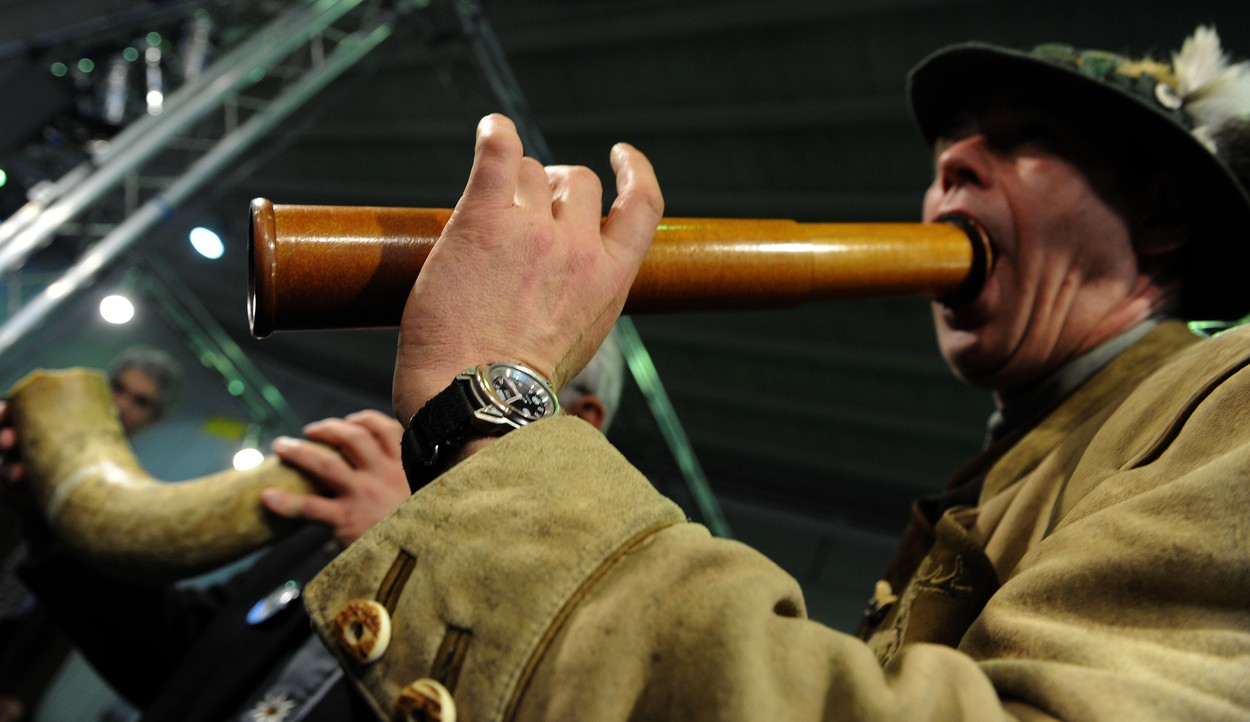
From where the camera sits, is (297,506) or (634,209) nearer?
(634,209)

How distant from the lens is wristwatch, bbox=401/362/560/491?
638mm

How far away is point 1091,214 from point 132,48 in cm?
504

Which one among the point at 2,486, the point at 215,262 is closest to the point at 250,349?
the point at 215,262

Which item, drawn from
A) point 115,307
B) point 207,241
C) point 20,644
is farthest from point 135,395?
point 207,241

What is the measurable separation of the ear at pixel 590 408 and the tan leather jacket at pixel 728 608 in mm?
1126

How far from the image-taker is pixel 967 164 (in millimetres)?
1313

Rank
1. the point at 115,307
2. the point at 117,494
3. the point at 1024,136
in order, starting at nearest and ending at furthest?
1. the point at 1024,136
2. the point at 117,494
3. the point at 115,307

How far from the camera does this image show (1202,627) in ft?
1.82

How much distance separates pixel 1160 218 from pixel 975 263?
35 cm

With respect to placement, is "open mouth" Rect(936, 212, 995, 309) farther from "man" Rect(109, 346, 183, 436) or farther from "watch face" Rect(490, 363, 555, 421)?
"man" Rect(109, 346, 183, 436)

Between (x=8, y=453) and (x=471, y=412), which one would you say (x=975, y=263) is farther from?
(x=8, y=453)

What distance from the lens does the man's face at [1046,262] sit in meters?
1.19

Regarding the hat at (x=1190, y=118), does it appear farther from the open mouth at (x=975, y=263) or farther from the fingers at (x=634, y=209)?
the fingers at (x=634, y=209)

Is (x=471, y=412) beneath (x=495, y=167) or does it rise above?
beneath
